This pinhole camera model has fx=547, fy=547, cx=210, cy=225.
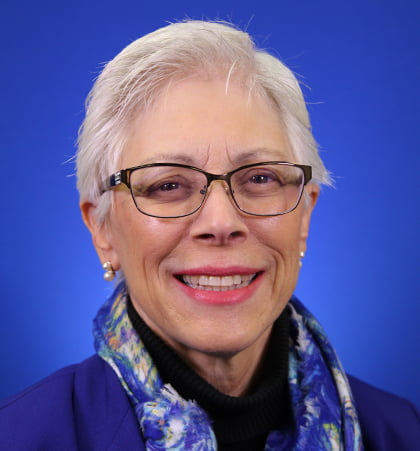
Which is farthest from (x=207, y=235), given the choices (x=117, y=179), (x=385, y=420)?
(x=385, y=420)

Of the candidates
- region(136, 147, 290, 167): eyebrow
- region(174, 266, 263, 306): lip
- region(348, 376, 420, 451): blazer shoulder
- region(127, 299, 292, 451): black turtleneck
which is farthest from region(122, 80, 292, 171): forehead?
region(348, 376, 420, 451): blazer shoulder

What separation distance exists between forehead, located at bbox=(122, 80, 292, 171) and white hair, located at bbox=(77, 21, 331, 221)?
35 millimetres

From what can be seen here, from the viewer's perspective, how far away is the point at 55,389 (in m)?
1.34

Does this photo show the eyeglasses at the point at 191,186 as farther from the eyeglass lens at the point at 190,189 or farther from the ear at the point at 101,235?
the ear at the point at 101,235

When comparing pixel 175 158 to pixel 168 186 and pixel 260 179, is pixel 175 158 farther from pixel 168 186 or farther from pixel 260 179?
pixel 260 179

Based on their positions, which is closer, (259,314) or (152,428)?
(152,428)

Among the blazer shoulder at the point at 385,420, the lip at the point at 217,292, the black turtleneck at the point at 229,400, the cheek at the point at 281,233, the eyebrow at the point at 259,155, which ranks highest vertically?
the eyebrow at the point at 259,155

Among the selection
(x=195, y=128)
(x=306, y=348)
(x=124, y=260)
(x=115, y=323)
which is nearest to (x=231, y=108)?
(x=195, y=128)

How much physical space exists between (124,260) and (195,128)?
0.40 meters

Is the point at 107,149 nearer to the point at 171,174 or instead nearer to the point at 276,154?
the point at 171,174

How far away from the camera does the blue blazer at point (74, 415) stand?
1.23 meters

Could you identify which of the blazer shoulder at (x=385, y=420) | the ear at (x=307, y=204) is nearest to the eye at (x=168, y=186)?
the ear at (x=307, y=204)

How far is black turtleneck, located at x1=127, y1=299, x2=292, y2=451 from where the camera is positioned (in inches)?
54.8

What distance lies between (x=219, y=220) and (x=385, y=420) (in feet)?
2.71
